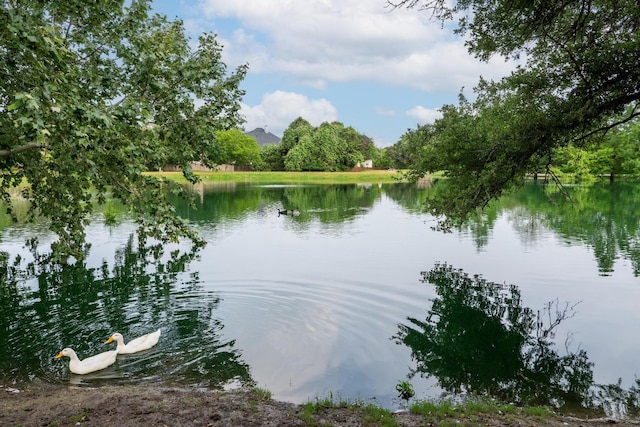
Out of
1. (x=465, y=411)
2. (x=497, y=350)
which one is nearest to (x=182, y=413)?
(x=465, y=411)

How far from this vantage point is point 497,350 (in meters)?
14.1

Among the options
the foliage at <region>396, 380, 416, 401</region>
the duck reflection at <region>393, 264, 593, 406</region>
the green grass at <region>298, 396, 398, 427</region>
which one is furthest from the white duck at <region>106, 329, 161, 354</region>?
the duck reflection at <region>393, 264, 593, 406</region>

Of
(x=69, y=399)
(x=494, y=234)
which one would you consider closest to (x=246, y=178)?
(x=494, y=234)

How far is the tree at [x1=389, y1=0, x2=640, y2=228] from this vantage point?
11846mm

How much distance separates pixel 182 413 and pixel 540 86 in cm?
1291

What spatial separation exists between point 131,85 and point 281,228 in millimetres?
27331

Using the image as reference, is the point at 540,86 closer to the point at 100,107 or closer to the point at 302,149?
the point at 100,107

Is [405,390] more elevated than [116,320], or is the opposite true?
[116,320]

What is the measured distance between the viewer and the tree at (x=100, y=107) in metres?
7.70

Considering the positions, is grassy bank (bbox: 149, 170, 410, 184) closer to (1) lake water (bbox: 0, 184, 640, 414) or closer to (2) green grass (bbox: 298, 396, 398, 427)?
(1) lake water (bbox: 0, 184, 640, 414)

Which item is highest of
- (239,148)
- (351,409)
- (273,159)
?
(239,148)

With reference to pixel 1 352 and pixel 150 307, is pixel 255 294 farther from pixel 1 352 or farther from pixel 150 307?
pixel 1 352

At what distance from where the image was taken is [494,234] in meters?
36.6

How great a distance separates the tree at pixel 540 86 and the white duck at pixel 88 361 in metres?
11.1
